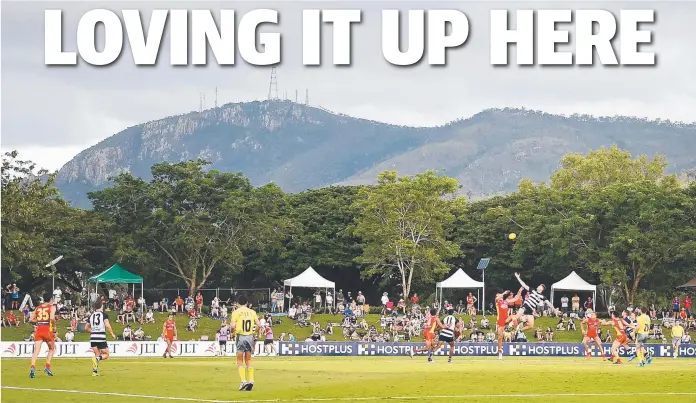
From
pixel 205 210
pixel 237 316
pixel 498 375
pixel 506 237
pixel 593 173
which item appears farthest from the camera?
pixel 593 173

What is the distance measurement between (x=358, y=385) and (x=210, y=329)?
41.8 metres

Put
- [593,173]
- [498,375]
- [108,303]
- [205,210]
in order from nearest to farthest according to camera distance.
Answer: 1. [498,375]
2. [108,303]
3. [205,210]
4. [593,173]

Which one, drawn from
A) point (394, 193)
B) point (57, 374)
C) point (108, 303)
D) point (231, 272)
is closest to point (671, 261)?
point (394, 193)

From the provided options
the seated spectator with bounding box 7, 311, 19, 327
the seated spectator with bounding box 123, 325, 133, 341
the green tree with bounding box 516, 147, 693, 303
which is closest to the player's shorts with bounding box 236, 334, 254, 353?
the seated spectator with bounding box 123, 325, 133, 341

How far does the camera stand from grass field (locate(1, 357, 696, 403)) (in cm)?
2612

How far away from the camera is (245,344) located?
2806 cm

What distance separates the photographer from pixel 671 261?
82000mm

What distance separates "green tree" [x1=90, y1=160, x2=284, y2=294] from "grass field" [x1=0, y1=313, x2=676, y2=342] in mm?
9213

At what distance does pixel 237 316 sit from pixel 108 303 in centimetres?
5160

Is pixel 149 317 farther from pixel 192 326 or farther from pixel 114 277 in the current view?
pixel 114 277

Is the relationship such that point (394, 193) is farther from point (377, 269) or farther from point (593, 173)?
point (593, 173)

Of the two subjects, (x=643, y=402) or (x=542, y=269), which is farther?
(x=542, y=269)

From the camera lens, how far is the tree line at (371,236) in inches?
3226

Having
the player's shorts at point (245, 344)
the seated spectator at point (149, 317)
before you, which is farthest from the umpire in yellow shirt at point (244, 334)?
the seated spectator at point (149, 317)
